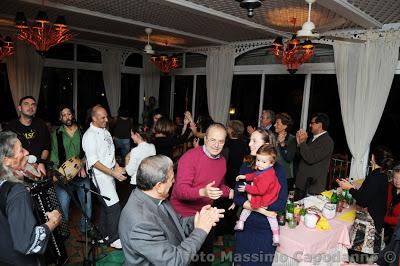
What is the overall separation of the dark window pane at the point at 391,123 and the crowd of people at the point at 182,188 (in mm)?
2315

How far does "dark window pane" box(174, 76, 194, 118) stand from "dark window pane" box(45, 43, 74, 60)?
3.20 m

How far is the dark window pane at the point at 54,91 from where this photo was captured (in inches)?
324

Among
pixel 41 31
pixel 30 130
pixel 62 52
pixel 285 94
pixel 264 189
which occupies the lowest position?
pixel 264 189

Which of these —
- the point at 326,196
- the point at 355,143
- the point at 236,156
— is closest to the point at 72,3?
the point at 236,156

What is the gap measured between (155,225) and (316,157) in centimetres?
260

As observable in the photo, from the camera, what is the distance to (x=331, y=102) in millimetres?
6016

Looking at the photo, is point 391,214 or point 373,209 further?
point 391,214

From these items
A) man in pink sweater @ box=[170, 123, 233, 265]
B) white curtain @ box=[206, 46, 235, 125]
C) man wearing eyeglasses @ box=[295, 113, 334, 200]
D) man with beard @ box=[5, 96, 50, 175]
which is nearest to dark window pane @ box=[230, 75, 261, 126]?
white curtain @ box=[206, 46, 235, 125]

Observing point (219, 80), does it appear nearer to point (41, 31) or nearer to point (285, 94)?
point (285, 94)

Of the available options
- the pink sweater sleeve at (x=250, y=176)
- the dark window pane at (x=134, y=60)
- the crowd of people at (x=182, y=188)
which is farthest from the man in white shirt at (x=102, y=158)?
the dark window pane at (x=134, y=60)

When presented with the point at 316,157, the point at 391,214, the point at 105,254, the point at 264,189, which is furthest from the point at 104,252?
the point at 391,214

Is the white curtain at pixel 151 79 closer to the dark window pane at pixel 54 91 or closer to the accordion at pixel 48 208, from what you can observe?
the dark window pane at pixel 54 91

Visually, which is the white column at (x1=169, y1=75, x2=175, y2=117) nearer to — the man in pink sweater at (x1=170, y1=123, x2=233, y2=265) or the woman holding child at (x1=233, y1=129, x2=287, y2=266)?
the man in pink sweater at (x1=170, y1=123, x2=233, y2=265)

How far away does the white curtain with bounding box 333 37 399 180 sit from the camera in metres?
4.78
